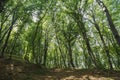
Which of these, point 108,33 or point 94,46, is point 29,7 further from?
point 94,46

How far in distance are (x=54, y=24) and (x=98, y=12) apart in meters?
8.19

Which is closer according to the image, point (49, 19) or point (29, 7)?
point (29, 7)

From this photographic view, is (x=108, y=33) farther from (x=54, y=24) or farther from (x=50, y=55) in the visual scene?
(x=50, y=55)

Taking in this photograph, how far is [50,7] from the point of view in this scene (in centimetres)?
2775

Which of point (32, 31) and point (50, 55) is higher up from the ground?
point (32, 31)

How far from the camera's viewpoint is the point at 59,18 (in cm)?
3167

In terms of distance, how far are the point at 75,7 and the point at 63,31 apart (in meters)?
9.44

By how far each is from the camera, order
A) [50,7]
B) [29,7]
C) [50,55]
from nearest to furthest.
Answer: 1. [29,7]
2. [50,7]
3. [50,55]

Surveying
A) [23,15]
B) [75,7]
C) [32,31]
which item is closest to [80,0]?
[75,7]

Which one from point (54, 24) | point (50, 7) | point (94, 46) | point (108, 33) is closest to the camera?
point (50, 7)

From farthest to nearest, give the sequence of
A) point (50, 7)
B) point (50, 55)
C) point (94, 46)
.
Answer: point (50, 55), point (94, 46), point (50, 7)

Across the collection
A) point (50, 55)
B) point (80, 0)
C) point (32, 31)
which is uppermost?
point (80, 0)

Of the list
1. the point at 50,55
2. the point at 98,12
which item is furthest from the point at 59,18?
the point at 50,55

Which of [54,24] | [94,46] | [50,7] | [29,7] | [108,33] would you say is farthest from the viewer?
[94,46]
